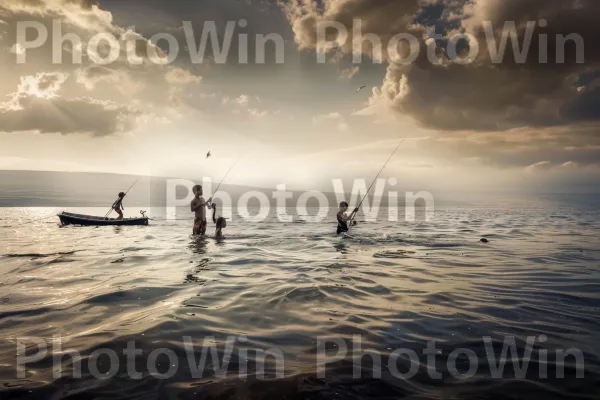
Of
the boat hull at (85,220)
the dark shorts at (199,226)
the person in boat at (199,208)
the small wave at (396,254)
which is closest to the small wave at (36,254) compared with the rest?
the person in boat at (199,208)

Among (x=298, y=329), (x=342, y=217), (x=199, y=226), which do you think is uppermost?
(x=342, y=217)

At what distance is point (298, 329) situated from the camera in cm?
537

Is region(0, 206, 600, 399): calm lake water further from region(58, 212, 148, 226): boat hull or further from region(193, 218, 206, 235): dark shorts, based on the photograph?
region(58, 212, 148, 226): boat hull

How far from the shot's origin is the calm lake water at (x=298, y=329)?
3.70m

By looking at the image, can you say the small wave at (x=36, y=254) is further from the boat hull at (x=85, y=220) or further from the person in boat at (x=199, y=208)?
the boat hull at (x=85, y=220)

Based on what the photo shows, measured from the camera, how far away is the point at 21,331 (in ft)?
17.0

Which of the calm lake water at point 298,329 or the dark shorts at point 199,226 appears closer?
the calm lake water at point 298,329

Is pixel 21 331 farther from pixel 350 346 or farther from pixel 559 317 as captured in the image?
pixel 559 317

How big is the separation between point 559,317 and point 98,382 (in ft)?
25.5

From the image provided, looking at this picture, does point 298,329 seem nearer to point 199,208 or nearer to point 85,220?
point 199,208

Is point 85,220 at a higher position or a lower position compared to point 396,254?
higher

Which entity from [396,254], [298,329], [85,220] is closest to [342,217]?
[396,254]

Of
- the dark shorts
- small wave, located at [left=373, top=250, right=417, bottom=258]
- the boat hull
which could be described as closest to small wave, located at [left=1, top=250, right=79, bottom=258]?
the dark shorts

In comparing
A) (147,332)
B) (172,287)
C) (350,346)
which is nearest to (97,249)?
(172,287)
